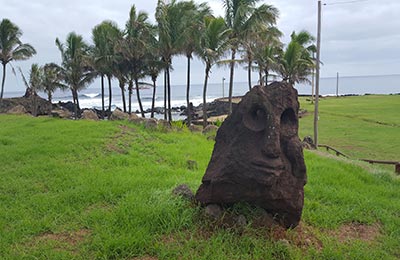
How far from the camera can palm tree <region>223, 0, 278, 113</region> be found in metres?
21.1

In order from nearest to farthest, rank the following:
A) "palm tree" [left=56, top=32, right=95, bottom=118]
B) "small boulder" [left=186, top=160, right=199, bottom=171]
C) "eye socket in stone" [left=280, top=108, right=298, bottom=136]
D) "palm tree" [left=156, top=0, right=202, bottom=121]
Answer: "eye socket in stone" [left=280, top=108, right=298, bottom=136] → "small boulder" [left=186, top=160, right=199, bottom=171] → "palm tree" [left=156, top=0, right=202, bottom=121] → "palm tree" [left=56, top=32, right=95, bottom=118]

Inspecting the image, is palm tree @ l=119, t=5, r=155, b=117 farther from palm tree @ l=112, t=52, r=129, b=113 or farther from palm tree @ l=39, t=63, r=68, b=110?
palm tree @ l=39, t=63, r=68, b=110

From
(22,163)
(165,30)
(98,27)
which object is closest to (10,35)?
(98,27)

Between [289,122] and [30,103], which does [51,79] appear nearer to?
[30,103]

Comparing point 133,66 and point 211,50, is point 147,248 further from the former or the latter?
point 133,66

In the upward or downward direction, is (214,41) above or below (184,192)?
above

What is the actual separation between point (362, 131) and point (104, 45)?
2049cm

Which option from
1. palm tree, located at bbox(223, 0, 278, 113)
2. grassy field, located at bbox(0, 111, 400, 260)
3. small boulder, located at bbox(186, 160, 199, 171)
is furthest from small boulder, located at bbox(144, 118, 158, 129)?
palm tree, located at bbox(223, 0, 278, 113)

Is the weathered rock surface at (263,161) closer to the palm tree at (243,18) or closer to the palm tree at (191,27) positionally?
the palm tree at (243,18)

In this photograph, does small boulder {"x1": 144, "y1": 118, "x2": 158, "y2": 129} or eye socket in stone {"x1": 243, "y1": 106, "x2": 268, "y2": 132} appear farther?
small boulder {"x1": 144, "y1": 118, "x2": 158, "y2": 129}

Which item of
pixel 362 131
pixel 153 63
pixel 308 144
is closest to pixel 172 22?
pixel 153 63

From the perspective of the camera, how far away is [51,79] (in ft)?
117

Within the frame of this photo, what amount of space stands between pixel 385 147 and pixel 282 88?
601 inches

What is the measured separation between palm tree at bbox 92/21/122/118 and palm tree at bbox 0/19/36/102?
5.19 meters
